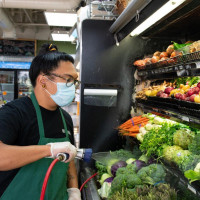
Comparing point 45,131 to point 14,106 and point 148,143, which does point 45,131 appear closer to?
point 14,106

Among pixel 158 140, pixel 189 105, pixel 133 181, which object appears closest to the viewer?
pixel 189 105

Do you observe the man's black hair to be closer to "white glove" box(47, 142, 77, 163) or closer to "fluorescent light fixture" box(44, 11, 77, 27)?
"white glove" box(47, 142, 77, 163)

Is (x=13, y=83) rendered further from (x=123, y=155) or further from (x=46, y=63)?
(x=46, y=63)

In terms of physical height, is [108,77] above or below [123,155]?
above

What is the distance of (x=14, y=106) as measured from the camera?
1711 mm

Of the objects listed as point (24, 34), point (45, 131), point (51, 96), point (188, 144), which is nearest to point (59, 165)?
point (45, 131)

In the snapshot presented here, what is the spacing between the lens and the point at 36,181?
1683mm

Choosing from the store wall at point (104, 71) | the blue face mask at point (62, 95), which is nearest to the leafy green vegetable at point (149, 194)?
the blue face mask at point (62, 95)

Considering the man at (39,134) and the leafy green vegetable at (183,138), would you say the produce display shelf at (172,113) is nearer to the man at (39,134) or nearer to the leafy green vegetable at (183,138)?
the leafy green vegetable at (183,138)

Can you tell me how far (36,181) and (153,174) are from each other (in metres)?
1.07

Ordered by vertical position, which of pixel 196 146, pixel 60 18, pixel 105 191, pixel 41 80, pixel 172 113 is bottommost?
pixel 105 191

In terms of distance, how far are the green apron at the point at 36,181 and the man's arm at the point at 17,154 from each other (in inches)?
7.5

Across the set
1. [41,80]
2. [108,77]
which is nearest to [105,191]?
[41,80]

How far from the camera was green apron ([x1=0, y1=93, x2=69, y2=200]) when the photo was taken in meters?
1.61
